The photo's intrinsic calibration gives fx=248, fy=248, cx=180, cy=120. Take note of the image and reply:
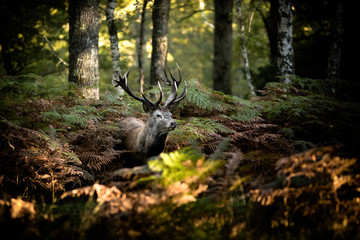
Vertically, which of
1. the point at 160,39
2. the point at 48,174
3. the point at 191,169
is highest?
the point at 160,39

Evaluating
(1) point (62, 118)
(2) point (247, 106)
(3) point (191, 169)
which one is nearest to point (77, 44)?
(1) point (62, 118)

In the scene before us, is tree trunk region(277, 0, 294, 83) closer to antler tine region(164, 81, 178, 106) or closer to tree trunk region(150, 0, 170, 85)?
tree trunk region(150, 0, 170, 85)

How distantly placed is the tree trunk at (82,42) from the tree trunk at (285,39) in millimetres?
5357

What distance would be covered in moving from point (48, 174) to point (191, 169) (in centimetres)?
241

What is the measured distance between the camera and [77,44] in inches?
245

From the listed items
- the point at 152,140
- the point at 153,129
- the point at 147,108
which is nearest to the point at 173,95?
the point at 147,108

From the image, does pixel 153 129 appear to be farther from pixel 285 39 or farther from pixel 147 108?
pixel 285 39

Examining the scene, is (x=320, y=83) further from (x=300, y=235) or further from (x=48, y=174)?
(x=48, y=174)

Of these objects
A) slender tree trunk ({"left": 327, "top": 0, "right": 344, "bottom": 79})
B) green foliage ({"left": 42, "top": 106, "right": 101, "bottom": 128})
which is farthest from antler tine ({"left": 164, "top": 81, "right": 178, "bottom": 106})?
slender tree trunk ({"left": 327, "top": 0, "right": 344, "bottom": 79})

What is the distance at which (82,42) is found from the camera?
6.22 meters

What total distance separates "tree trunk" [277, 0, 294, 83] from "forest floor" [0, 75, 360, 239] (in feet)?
5.48

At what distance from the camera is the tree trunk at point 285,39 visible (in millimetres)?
7465

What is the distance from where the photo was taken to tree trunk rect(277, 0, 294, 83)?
7.46 meters

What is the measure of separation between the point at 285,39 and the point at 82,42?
5.81 meters
